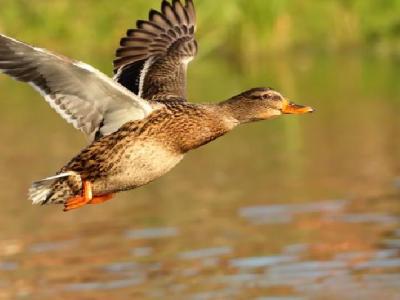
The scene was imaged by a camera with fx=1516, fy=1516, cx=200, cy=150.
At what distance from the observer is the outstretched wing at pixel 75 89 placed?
896 centimetres

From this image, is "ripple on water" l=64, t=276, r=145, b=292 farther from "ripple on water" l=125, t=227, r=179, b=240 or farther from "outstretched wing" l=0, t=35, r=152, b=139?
"outstretched wing" l=0, t=35, r=152, b=139

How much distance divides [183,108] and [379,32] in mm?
20272

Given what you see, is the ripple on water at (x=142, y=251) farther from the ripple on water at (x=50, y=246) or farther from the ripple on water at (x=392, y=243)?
the ripple on water at (x=392, y=243)

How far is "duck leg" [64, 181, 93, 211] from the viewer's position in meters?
9.32

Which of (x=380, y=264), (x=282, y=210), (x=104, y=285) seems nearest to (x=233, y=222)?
(x=282, y=210)

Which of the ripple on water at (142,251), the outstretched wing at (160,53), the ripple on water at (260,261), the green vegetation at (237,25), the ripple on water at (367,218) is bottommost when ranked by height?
the ripple on water at (260,261)

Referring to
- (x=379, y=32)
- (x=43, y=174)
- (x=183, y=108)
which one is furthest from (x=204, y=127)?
(x=379, y=32)

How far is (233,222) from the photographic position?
619 inches

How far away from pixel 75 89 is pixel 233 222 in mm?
6561

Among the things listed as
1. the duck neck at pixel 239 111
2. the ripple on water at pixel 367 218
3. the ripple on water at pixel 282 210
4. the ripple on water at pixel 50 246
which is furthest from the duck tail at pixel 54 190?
the ripple on water at pixel 367 218

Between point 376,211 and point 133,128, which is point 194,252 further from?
point 133,128

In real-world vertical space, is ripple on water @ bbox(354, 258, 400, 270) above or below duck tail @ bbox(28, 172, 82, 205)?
below

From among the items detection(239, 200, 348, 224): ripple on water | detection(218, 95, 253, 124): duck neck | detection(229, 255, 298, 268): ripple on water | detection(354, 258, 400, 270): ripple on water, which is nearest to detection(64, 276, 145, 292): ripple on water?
detection(229, 255, 298, 268): ripple on water

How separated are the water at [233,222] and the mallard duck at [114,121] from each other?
3.89 m
